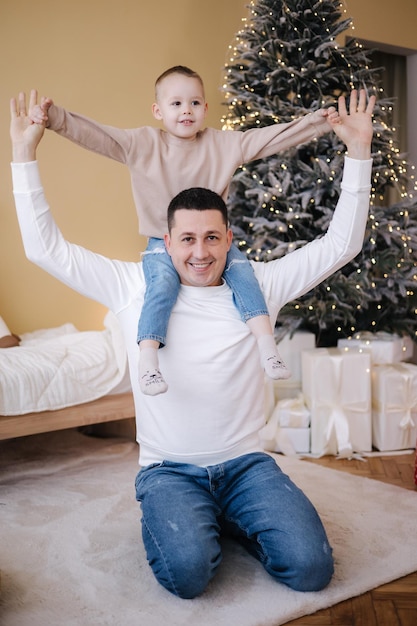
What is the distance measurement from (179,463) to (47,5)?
9.50 feet

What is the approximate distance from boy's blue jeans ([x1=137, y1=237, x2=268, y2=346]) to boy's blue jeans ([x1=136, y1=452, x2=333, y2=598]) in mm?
412

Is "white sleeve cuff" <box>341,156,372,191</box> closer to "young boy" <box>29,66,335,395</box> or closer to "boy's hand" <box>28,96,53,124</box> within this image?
"young boy" <box>29,66,335,395</box>

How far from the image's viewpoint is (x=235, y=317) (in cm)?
216

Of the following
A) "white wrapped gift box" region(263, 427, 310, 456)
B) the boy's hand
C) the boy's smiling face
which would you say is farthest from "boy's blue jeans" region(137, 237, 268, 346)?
"white wrapped gift box" region(263, 427, 310, 456)

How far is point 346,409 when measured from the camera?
11.2 feet

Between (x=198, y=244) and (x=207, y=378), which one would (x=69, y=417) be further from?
(x=198, y=244)

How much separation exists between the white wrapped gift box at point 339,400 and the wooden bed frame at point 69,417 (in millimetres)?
877

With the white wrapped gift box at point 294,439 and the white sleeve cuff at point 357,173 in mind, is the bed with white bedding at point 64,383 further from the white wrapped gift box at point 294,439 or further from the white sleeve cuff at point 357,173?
the white sleeve cuff at point 357,173

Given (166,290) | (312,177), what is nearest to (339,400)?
(312,177)

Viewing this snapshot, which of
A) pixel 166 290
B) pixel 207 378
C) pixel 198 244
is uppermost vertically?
pixel 198 244

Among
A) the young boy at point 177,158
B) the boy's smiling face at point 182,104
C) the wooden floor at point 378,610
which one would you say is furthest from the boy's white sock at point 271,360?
the boy's smiling face at point 182,104

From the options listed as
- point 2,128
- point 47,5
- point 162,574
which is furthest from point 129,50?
point 162,574

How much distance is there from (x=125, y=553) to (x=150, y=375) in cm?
68

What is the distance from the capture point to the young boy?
6.79 feet
